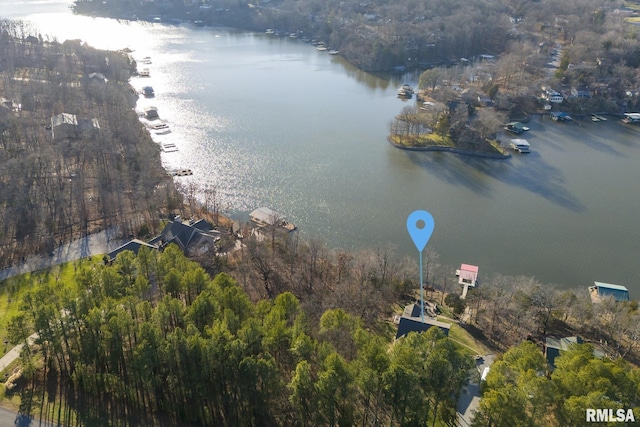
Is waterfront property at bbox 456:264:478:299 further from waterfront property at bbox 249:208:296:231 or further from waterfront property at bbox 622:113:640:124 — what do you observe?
waterfront property at bbox 622:113:640:124

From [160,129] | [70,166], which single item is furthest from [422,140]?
[70,166]

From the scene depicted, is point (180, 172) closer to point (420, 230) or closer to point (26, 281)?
point (26, 281)

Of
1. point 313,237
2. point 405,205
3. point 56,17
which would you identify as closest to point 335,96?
point 405,205

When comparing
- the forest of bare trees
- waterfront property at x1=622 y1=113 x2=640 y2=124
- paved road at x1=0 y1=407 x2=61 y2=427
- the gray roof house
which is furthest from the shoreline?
paved road at x1=0 y1=407 x2=61 y2=427

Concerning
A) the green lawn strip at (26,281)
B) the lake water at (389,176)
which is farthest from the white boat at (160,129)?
the green lawn strip at (26,281)

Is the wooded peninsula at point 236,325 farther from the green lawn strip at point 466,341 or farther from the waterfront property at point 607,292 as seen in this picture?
the waterfront property at point 607,292
